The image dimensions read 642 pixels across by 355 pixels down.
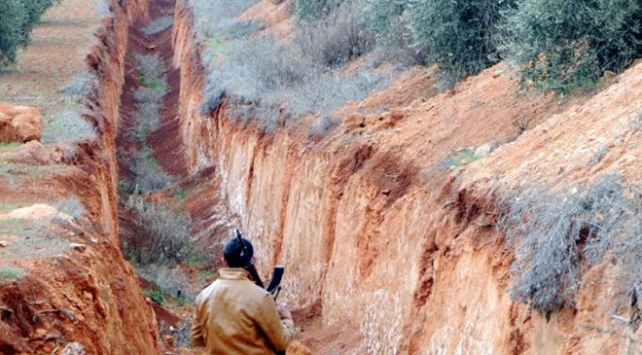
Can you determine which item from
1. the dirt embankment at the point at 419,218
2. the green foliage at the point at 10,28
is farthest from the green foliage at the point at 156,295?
the green foliage at the point at 10,28

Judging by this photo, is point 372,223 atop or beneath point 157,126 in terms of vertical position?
atop

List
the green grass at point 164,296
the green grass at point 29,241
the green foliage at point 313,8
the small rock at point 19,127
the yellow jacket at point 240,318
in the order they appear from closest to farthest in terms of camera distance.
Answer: the yellow jacket at point 240,318
the green grass at point 29,241
the green grass at point 164,296
the small rock at point 19,127
the green foliage at point 313,8

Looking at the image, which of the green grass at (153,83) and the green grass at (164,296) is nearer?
the green grass at (164,296)

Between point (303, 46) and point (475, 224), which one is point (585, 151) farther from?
point (303, 46)

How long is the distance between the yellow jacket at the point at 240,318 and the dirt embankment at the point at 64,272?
7.29 ft

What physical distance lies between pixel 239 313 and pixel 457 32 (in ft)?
29.6

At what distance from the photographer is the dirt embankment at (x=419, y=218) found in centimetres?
773

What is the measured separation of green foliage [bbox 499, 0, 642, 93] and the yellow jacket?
5.63m

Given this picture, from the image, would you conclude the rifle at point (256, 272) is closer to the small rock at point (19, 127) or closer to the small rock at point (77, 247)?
the small rock at point (77, 247)

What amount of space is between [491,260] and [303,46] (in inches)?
552

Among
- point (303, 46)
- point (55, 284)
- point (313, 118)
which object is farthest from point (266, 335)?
point (303, 46)

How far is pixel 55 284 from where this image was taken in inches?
332

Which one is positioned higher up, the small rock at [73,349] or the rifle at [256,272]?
the rifle at [256,272]

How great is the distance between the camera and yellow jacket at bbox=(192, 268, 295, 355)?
5711 millimetres
